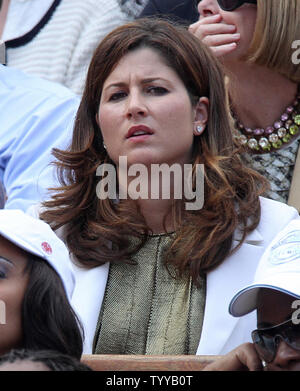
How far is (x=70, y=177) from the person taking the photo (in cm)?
308

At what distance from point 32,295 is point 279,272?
0.58 m

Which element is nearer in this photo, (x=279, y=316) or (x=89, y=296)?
(x=279, y=316)

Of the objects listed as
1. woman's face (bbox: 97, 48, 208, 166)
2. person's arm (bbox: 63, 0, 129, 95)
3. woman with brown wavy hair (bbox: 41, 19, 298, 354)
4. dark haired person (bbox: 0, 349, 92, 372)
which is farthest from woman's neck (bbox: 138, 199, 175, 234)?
person's arm (bbox: 63, 0, 129, 95)

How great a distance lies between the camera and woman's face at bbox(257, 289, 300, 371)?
6.39ft

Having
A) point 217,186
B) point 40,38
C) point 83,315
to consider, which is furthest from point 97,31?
point 83,315

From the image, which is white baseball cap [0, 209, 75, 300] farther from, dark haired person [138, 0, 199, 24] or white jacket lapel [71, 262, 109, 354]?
dark haired person [138, 0, 199, 24]

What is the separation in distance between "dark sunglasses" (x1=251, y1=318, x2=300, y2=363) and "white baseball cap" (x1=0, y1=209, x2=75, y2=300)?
0.50 m

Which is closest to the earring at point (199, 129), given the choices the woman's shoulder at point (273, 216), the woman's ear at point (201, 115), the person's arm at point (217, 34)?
the woman's ear at point (201, 115)

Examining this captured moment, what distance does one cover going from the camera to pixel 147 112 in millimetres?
2795

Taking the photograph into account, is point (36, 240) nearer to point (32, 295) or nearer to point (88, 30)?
point (32, 295)

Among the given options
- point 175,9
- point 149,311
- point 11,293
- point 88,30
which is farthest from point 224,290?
point 88,30

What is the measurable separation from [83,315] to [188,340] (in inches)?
12.9
